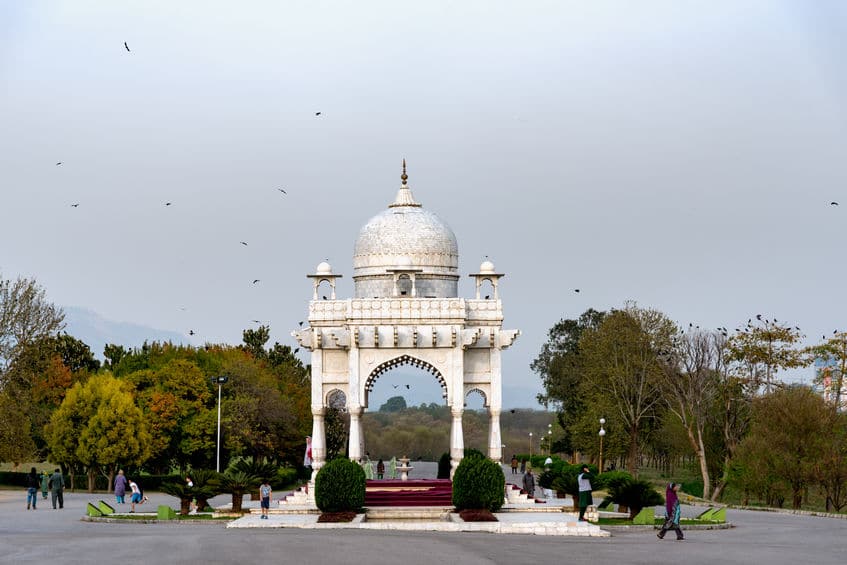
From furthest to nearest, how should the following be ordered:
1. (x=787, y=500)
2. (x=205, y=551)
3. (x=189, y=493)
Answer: (x=787, y=500) < (x=189, y=493) < (x=205, y=551)

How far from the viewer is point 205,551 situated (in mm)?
25984

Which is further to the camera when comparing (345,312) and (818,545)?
(345,312)

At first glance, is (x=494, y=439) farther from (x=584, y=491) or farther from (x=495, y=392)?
(x=584, y=491)

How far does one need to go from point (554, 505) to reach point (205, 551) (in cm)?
1894

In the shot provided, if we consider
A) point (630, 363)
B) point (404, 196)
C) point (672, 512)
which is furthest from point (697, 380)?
point (672, 512)

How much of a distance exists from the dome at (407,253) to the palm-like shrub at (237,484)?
29.7 feet

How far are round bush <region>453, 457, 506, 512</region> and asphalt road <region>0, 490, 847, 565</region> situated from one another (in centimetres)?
521

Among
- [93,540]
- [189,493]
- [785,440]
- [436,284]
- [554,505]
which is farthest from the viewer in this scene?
[785,440]

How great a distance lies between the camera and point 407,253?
4656cm

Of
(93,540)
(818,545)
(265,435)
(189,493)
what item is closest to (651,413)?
(265,435)

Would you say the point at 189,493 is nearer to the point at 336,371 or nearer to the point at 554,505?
the point at 336,371

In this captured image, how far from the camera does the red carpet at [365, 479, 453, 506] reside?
1622 inches

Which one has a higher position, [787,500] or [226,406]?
[226,406]

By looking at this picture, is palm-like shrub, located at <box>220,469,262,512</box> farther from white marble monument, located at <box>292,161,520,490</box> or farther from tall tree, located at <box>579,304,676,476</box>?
tall tree, located at <box>579,304,676,476</box>
